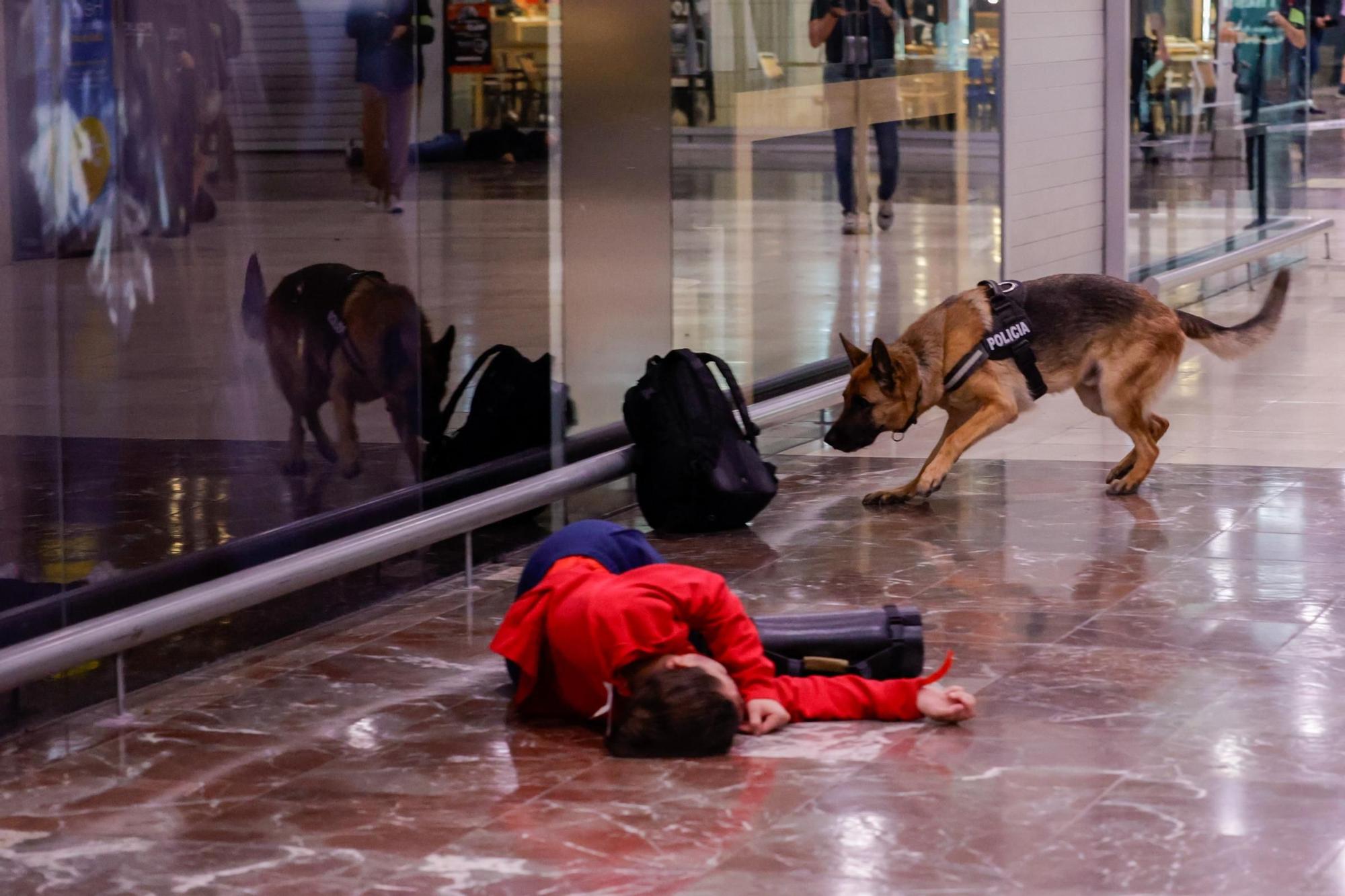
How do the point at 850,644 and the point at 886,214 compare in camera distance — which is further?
the point at 886,214

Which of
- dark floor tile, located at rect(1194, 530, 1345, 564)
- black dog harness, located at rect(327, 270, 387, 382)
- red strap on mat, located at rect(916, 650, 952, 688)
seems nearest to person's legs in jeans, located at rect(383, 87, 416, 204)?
black dog harness, located at rect(327, 270, 387, 382)

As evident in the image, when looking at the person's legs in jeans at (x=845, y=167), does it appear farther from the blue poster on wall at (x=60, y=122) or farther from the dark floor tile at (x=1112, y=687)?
the blue poster on wall at (x=60, y=122)

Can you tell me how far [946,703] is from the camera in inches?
195

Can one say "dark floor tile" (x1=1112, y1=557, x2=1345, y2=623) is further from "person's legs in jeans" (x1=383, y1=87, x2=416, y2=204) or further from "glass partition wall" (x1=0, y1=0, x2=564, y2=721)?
"person's legs in jeans" (x1=383, y1=87, x2=416, y2=204)

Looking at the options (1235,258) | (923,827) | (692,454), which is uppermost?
(1235,258)

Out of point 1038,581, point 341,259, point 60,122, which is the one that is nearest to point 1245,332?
point 1038,581

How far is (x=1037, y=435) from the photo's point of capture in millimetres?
9727

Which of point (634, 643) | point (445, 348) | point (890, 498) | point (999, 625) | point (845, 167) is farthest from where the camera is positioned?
point (845, 167)

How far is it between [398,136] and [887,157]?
4.56 metres

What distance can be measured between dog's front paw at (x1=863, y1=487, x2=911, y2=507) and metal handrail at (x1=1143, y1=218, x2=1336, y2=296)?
18.0 ft

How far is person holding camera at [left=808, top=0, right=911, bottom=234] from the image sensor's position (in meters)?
10.0

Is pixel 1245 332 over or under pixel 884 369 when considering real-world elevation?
over

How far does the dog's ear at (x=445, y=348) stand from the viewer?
6988 millimetres

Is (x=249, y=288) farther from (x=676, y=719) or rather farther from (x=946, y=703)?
(x=946, y=703)
